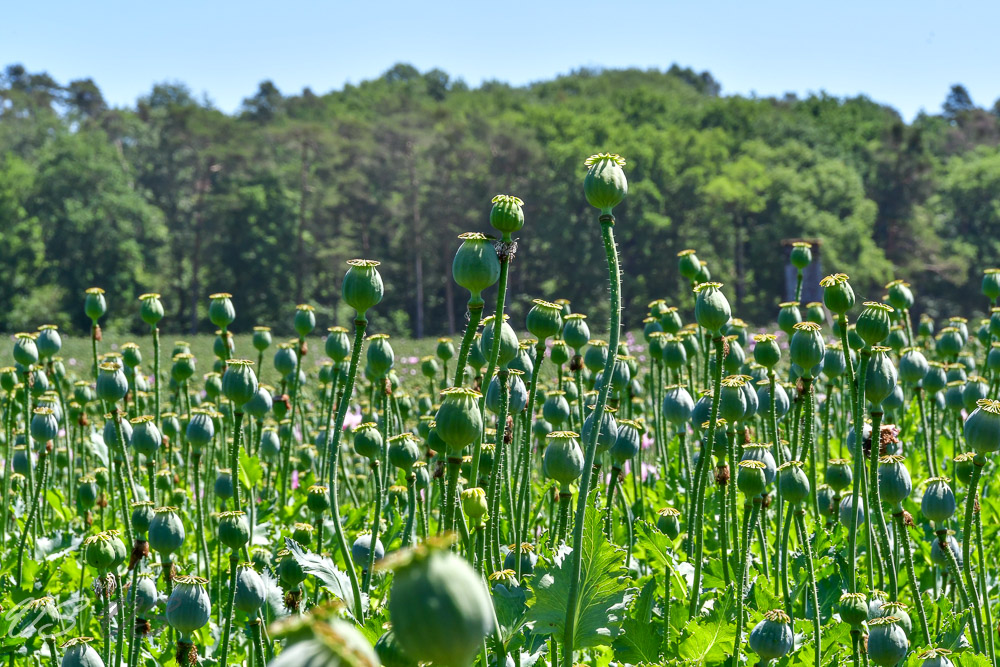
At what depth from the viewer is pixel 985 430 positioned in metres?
1.96

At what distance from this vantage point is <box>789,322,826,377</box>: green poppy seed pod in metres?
2.26

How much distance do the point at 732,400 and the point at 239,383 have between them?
1239mm

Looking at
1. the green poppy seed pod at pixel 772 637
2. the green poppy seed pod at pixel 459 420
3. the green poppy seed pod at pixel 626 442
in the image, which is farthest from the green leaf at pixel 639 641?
the green poppy seed pod at pixel 459 420

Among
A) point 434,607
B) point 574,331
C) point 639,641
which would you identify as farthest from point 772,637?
point 434,607

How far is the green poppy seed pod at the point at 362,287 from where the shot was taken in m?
1.64

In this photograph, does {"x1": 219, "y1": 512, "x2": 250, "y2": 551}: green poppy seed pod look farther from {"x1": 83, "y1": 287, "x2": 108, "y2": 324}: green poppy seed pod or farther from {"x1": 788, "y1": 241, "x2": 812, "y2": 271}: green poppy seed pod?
{"x1": 788, "y1": 241, "x2": 812, "y2": 271}: green poppy seed pod

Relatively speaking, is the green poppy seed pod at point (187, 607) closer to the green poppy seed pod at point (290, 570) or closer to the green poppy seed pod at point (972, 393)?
the green poppy seed pod at point (290, 570)

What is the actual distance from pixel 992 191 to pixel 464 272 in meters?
51.3

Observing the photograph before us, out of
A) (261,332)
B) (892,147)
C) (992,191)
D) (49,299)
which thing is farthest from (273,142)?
(261,332)

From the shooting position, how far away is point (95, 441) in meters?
3.83

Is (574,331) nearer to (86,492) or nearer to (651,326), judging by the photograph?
(651,326)

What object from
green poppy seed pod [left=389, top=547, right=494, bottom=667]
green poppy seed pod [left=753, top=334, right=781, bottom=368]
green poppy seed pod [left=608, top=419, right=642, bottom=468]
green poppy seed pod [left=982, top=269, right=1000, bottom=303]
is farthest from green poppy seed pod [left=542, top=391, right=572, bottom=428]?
green poppy seed pod [left=982, top=269, right=1000, bottom=303]

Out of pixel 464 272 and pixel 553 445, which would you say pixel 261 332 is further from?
pixel 464 272

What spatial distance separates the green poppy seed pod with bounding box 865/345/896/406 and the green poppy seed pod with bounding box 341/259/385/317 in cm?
112
